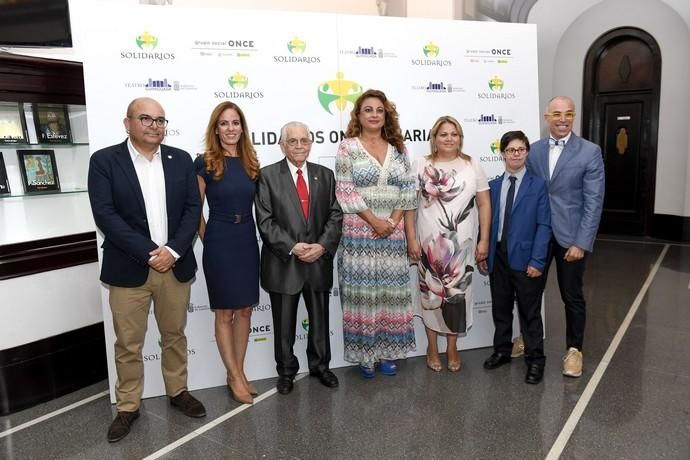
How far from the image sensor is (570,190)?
3180mm

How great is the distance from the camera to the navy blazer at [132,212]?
2.58 metres

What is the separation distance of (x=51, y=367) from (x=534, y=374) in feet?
9.82

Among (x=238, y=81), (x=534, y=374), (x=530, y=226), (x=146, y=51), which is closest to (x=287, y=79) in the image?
(x=238, y=81)

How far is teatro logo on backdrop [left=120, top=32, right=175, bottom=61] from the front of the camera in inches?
119

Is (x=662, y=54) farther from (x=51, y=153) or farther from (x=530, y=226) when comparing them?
(x=51, y=153)

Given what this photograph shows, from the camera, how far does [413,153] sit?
3670mm

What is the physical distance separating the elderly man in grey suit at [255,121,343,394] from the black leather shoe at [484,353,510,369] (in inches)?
46.2

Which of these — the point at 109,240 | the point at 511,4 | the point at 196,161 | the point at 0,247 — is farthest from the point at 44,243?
the point at 511,4

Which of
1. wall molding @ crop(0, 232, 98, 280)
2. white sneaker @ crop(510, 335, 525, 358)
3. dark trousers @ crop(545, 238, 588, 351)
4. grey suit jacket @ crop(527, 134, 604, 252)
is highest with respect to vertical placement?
grey suit jacket @ crop(527, 134, 604, 252)

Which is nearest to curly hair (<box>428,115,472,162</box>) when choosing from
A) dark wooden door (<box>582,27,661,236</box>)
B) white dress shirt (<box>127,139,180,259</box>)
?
white dress shirt (<box>127,139,180,259</box>)

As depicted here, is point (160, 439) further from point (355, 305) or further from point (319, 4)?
point (319, 4)

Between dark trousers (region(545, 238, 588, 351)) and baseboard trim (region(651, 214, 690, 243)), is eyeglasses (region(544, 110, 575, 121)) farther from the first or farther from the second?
baseboard trim (region(651, 214, 690, 243))

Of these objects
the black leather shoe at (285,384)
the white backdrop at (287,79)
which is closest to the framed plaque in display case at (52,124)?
the white backdrop at (287,79)

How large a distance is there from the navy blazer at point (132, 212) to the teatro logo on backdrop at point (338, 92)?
3.47ft
